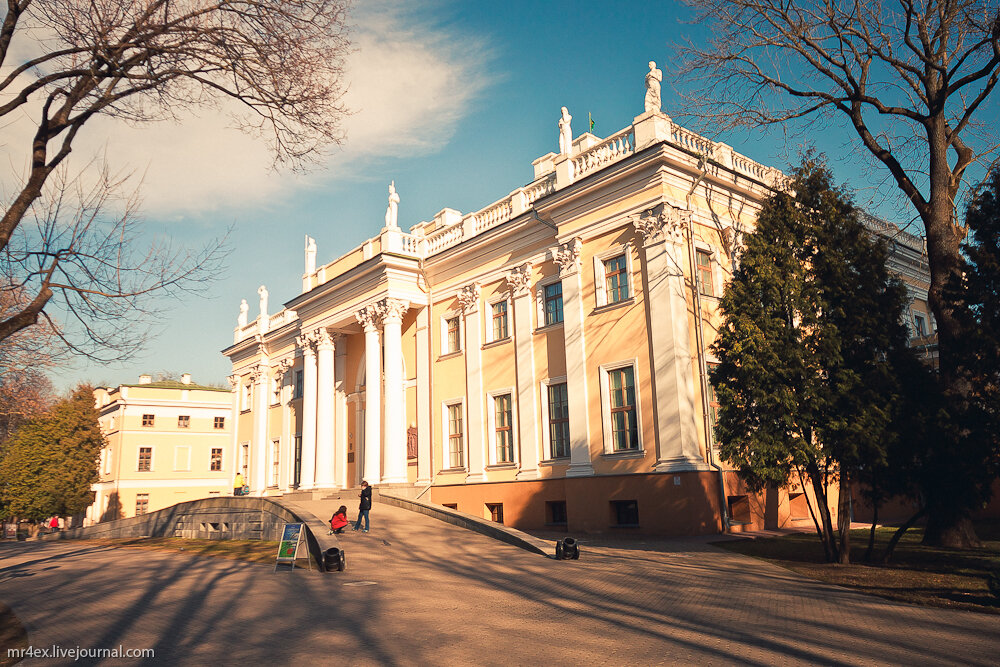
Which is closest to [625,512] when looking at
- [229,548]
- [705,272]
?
[705,272]

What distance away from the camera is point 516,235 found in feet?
85.6

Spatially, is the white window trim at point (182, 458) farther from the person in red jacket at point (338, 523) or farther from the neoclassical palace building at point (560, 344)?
the person in red jacket at point (338, 523)

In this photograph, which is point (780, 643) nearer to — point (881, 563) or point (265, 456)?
point (881, 563)

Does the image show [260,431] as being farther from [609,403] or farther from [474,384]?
[609,403]

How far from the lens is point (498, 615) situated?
9.99 metres

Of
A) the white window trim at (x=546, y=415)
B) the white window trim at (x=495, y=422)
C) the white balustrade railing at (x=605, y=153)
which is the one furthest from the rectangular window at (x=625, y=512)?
the white balustrade railing at (x=605, y=153)

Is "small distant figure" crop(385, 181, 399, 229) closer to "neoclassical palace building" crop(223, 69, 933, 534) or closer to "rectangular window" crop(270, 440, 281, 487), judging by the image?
"neoclassical palace building" crop(223, 69, 933, 534)

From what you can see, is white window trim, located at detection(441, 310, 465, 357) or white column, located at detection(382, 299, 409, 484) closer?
white column, located at detection(382, 299, 409, 484)

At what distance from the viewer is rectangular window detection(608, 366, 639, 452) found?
70.3 ft

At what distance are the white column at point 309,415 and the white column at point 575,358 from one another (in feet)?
50.2

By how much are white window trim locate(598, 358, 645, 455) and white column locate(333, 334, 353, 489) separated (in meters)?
15.6

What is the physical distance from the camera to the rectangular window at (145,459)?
200ft

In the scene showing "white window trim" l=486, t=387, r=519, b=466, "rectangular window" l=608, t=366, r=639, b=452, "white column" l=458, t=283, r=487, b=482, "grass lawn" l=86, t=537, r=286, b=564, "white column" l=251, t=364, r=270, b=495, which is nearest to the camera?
"grass lawn" l=86, t=537, r=286, b=564

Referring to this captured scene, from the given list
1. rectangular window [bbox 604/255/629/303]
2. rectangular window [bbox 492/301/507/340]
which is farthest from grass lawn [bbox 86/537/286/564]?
rectangular window [bbox 604/255/629/303]
